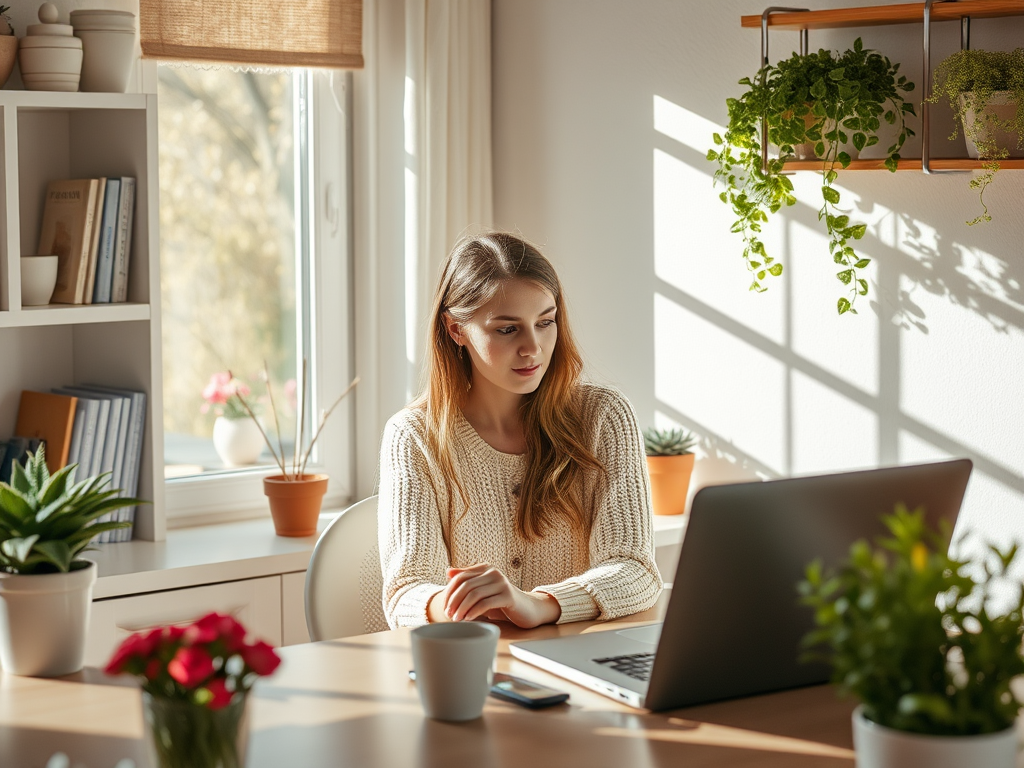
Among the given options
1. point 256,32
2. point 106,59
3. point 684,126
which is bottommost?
point 684,126

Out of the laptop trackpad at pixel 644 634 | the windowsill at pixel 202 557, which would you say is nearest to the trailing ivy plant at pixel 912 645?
the laptop trackpad at pixel 644 634

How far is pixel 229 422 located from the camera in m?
3.15

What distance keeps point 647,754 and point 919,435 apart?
4.86ft

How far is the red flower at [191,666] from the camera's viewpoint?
98cm

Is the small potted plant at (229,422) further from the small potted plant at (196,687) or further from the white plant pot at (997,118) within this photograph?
the small potted plant at (196,687)

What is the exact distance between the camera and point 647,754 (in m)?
1.22

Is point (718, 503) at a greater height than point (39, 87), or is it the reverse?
point (39, 87)

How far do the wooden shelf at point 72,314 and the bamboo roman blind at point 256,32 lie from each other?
23.4 inches

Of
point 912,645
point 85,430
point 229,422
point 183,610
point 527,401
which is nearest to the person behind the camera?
point 912,645

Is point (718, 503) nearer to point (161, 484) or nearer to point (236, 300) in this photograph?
point (161, 484)

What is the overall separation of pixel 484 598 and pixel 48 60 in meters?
1.56

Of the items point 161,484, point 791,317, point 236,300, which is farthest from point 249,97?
point 791,317

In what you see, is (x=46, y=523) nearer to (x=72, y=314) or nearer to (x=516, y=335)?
(x=516, y=335)

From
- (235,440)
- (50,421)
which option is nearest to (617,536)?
(50,421)
